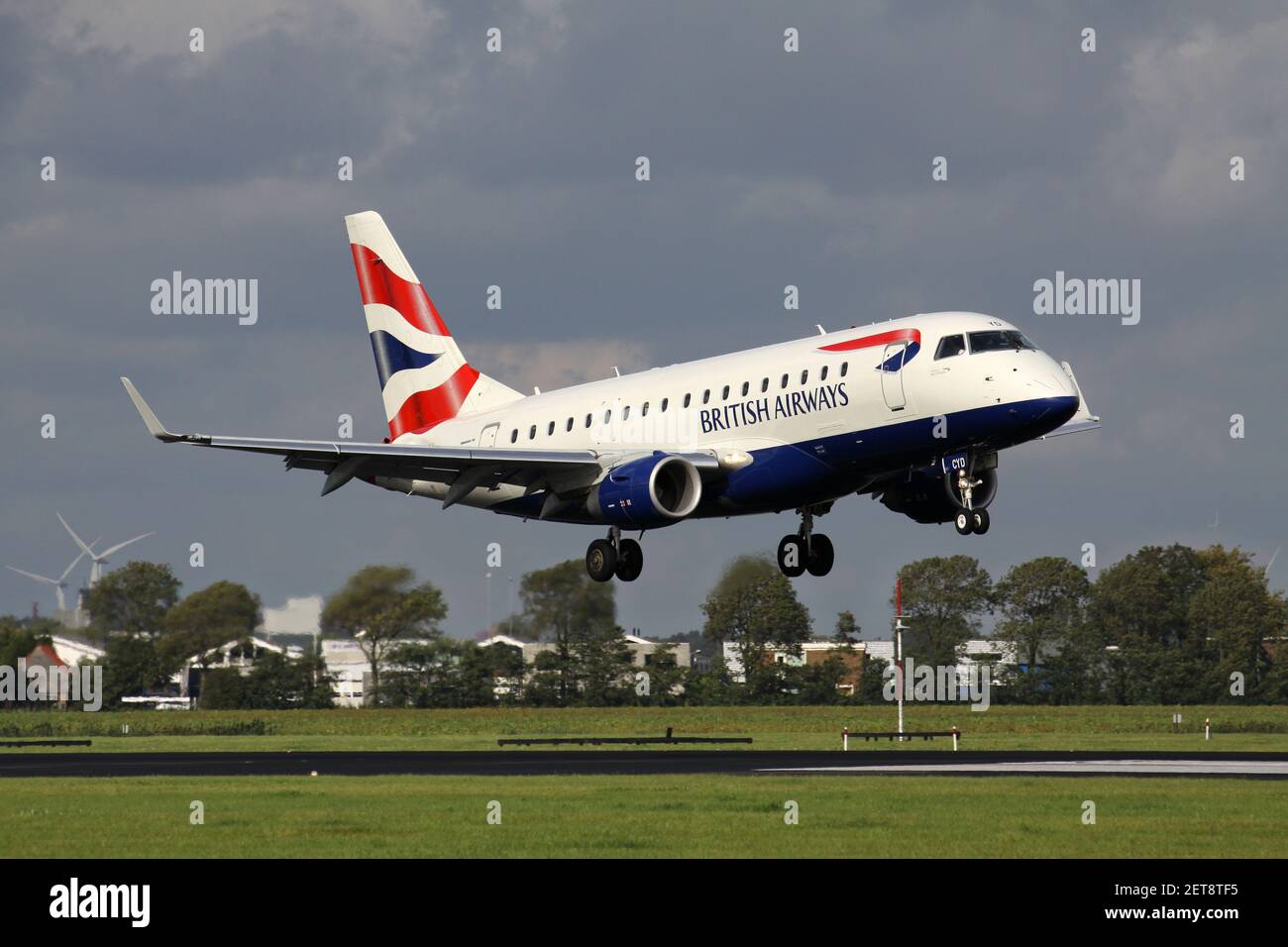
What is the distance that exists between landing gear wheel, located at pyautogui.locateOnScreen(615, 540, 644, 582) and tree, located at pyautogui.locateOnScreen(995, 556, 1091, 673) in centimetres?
6565

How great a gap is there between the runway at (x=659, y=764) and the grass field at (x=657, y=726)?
5.51 meters

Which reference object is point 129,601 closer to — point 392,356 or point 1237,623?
point 392,356

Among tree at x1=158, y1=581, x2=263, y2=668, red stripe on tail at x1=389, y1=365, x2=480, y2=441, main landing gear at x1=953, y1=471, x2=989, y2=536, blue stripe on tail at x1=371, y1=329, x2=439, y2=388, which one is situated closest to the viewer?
main landing gear at x1=953, y1=471, x2=989, y2=536

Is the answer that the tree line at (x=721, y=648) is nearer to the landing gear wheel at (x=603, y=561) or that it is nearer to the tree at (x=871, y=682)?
the tree at (x=871, y=682)

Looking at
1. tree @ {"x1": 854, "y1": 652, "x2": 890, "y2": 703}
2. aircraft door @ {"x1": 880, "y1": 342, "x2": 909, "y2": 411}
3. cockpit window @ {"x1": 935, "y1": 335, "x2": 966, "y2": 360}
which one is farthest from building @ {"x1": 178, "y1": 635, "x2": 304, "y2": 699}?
cockpit window @ {"x1": 935, "y1": 335, "x2": 966, "y2": 360}

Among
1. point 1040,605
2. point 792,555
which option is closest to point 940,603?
point 1040,605

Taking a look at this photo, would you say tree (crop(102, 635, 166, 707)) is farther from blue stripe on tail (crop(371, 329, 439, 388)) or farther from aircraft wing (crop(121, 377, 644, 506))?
aircraft wing (crop(121, 377, 644, 506))

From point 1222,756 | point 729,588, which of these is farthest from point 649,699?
point 1222,756

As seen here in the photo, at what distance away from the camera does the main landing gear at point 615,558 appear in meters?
50.1

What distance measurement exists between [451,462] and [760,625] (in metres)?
51.7

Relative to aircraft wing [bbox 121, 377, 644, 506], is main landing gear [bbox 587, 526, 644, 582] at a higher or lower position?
lower

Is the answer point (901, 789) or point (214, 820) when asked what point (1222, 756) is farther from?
point (214, 820)

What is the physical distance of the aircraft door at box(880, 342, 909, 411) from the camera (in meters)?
44.1

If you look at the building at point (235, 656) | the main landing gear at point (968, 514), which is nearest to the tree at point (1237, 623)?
the building at point (235, 656)
